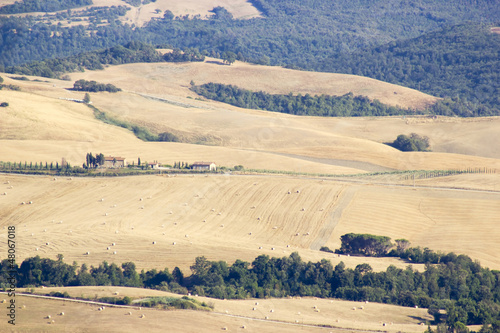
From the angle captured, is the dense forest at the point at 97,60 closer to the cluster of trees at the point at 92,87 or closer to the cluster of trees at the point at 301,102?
the cluster of trees at the point at 92,87

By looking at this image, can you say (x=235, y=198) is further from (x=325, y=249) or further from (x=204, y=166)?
(x=325, y=249)

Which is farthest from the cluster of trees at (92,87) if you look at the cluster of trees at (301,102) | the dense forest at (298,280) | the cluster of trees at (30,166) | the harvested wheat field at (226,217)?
the dense forest at (298,280)

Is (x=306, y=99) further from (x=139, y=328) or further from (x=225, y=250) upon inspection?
(x=139, y=328)

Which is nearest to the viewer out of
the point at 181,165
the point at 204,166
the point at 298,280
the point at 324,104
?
the point at 298,280

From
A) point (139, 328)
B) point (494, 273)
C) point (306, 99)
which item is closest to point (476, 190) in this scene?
point (494, 273)

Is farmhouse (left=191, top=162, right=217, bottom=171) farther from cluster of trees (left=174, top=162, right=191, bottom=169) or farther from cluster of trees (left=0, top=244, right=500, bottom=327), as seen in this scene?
cluster of trees (left=0, top=244, right=500, bottom=327)

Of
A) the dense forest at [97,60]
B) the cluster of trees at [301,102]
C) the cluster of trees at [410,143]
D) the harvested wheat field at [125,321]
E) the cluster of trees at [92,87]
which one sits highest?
the dense forest at [97,60]

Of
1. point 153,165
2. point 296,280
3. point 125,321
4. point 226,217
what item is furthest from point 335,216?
point 125,321

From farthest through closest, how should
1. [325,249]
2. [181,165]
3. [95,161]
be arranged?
[181,165], [95,161], [325,249]
